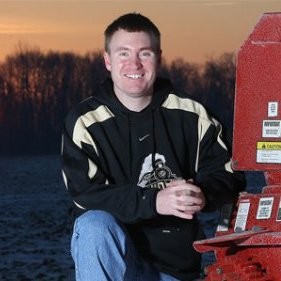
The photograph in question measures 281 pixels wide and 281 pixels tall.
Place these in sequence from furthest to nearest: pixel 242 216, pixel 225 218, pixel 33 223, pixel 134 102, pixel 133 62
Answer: pixel 33 223 < pixel 134 102 < pixel 133 62 < pixel 225 218 < pixel 242 216

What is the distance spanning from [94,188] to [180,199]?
0.48 meters

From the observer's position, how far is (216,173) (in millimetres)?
5664

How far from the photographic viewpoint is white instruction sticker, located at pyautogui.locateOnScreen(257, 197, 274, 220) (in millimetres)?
5234

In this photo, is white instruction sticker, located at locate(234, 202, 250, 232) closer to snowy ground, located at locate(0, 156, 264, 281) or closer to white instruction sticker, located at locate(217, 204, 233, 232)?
white instruction sticker, located at locate(217, 204, 233, 232)

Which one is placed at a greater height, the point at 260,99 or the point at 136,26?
the point at 136,26

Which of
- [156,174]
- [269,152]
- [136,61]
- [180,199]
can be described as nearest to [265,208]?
[269,152]

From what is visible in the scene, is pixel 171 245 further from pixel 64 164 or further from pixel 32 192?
pixel 32 192

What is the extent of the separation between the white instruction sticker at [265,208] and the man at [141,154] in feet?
0.93

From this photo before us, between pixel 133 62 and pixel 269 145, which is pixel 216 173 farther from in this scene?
pixel 133 62

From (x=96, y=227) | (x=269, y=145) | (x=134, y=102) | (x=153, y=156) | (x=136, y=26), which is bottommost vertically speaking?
(x=96, y=227)

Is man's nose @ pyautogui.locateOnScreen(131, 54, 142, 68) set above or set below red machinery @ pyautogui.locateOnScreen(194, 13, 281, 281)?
above

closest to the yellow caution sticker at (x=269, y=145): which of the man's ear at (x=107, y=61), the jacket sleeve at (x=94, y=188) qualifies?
the jacket sleeve at (x=94, y=188)

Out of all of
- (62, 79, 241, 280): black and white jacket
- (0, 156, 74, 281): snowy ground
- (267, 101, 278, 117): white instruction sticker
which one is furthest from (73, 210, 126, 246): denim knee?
A: (0, 156, 74, 281): snowy ground

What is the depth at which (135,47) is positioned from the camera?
563cm
